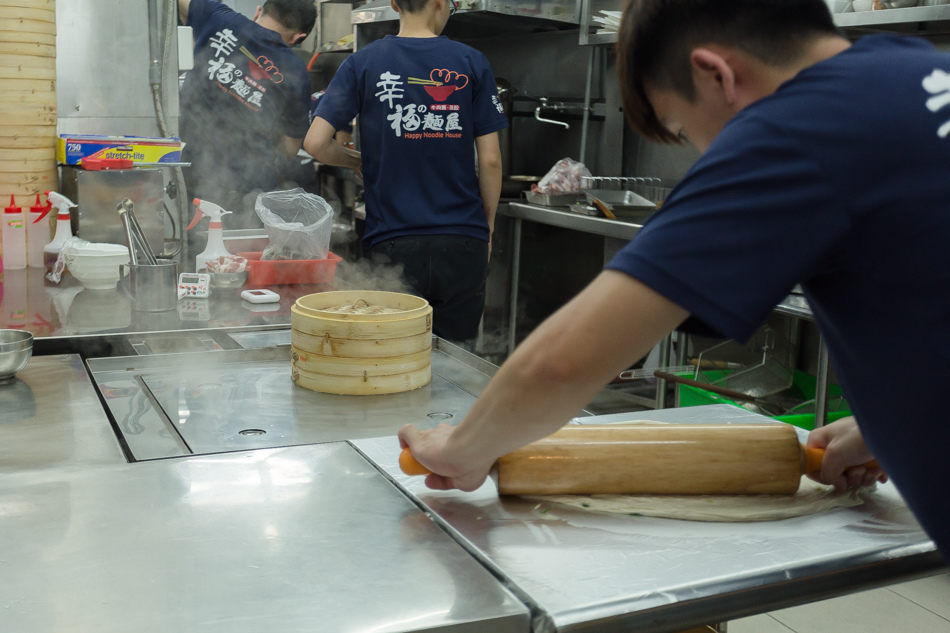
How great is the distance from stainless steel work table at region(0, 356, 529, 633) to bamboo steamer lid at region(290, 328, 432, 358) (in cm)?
35

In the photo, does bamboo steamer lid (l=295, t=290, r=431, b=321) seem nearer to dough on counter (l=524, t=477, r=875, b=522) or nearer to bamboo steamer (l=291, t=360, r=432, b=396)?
bamboo steamer (l=291, t=360, r=432, b=396)

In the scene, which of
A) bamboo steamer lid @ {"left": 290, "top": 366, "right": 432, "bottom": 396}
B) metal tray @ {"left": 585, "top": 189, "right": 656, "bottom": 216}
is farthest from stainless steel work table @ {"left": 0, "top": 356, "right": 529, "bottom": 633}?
metal tray @ {"left": 585, "top": 189, "right": 656, "bottom": 216}

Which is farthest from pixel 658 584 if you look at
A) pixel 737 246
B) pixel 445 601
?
pixel 737 246

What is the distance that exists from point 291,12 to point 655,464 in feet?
12.4

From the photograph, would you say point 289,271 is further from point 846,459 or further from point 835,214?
point 835,214

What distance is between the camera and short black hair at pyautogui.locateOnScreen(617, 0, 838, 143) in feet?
2.77

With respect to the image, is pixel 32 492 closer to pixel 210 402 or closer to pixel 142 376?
pixel 210 402

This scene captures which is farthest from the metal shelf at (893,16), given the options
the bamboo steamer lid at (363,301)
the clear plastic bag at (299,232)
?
the bamboo steamer lid at (363,301)

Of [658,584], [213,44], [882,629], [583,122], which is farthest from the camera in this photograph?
[583,122]

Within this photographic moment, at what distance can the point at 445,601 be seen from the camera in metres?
0.85

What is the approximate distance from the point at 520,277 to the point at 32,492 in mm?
3379

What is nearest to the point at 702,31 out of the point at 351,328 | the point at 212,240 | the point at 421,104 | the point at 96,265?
the point at 351,328

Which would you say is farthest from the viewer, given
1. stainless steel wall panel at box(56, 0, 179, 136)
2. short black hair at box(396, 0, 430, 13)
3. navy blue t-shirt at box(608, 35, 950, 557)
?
stainless steel wall panel at box(56, 0, 179, 136)

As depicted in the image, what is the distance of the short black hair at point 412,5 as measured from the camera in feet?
9.84
